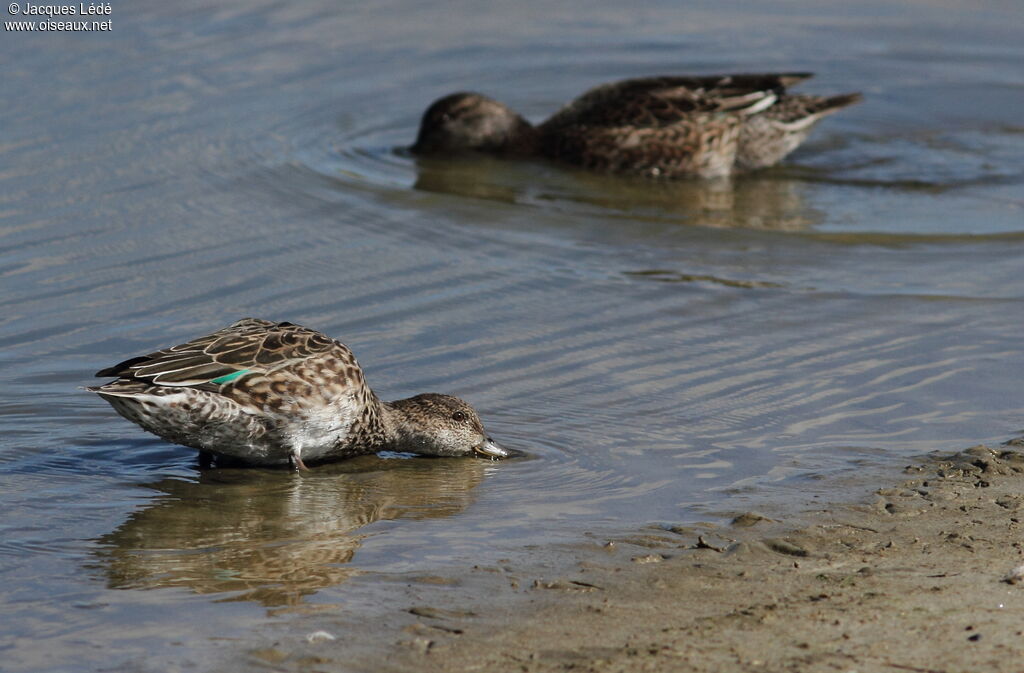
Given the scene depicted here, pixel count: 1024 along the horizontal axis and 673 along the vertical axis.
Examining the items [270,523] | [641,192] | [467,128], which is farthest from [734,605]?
[467,128]

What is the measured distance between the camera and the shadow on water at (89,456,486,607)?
5.50 meters

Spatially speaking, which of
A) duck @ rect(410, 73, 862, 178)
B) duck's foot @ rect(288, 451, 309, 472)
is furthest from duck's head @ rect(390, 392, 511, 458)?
duck @ rect(410, 73, 862, 178)

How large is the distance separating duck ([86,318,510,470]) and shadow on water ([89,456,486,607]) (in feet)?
0.41

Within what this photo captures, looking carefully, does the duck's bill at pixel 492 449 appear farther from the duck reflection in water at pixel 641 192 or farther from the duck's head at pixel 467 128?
the duck's head at pixel 467 128

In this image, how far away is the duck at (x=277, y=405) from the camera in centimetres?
673

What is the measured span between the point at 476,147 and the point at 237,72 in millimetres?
2797

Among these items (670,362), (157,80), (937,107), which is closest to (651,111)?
(937,107)

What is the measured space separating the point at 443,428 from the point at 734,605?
7.90 ft

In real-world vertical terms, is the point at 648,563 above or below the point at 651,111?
below

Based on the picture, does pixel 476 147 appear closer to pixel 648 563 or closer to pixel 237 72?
pixel 237 72

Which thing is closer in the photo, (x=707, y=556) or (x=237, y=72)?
(x=707, y=556)

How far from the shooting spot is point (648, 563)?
553 cm

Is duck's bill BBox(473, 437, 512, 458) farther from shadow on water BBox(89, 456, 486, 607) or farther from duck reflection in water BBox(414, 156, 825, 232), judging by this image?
duck reflection in water BBox(414, 156, 825, 232)

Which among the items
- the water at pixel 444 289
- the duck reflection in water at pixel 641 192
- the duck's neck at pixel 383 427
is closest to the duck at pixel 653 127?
the duck reflection in water at pixel 641 192
